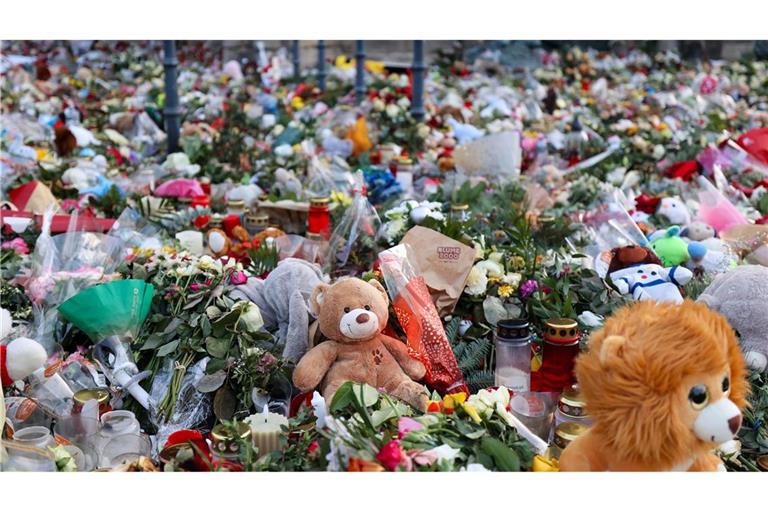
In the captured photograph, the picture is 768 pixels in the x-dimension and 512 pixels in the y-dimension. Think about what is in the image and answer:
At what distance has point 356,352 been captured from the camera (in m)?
2.79

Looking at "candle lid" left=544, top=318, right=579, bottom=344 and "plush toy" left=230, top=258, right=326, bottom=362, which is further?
"plush toy" left=230, top=258, right=326, bottom=362

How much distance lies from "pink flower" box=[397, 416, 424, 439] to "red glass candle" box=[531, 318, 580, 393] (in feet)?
2.27

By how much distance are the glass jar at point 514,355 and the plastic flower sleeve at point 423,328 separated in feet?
0.51

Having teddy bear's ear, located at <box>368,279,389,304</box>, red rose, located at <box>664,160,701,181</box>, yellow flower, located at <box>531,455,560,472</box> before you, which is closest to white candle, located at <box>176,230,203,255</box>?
teddy bear's ear, located at <box>368,279,389,304</box>

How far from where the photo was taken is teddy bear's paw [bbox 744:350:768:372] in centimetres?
280

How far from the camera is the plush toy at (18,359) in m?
2.72

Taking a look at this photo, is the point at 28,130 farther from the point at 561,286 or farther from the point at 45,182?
the point at 561,286

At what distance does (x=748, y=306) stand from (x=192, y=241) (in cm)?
251

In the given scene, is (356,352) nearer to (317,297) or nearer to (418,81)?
(317,297)

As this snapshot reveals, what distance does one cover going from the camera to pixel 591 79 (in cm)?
1203

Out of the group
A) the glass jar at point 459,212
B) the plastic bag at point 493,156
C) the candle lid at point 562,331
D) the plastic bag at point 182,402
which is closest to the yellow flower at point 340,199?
the glass jar at point 459,212

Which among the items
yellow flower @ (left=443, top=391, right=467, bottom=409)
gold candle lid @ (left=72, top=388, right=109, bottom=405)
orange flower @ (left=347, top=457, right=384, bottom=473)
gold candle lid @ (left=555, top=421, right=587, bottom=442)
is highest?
orange flower @ (left=347, top=457, right=384, bottom=473)

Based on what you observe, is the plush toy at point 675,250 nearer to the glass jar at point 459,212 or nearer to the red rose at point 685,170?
the glass jar at point 459,212

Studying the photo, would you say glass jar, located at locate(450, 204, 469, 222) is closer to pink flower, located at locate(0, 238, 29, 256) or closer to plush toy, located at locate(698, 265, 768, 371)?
plush toy, located at locate(698, 265, 768, 371)
